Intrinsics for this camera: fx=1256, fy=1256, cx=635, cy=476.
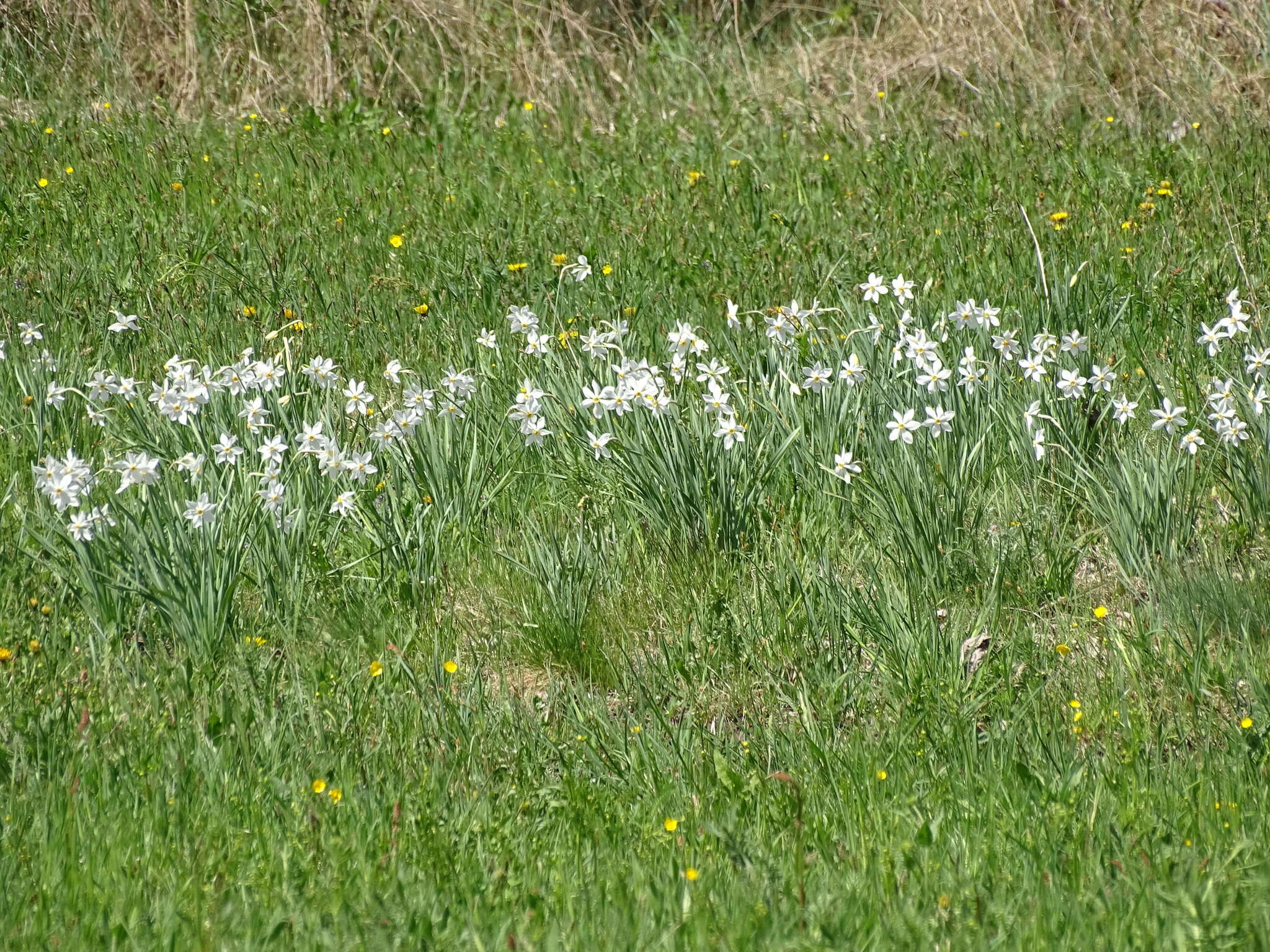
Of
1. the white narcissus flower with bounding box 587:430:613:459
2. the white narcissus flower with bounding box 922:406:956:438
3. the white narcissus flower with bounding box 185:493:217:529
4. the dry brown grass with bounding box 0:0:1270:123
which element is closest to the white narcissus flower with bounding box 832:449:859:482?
the white narcissus flower with bounding box 922:406:956:438

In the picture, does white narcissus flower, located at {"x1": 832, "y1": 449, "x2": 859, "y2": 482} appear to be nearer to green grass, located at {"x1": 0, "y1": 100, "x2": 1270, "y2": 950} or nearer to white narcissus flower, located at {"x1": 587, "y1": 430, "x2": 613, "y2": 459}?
green grass, located at {"x1": 0, "y1": 100, "x2": 1270, "y2": 950}

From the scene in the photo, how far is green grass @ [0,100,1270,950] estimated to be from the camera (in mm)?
2168

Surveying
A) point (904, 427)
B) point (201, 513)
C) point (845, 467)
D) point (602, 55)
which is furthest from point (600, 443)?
point (602, 55)

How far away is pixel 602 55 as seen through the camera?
26.3ft

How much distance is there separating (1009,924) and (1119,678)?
877mm

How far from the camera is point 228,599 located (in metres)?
2.95

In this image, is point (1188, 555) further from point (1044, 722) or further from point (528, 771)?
point (528, 771)

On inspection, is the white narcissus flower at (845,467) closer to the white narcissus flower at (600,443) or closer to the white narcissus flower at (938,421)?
the white narcissus flower at (938,421)

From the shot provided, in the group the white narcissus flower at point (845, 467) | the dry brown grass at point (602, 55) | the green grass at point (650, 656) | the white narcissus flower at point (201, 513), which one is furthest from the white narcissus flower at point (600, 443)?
the dry brown grass at point (602, 55)

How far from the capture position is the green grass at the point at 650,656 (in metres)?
2.17

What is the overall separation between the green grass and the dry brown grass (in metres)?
2.53

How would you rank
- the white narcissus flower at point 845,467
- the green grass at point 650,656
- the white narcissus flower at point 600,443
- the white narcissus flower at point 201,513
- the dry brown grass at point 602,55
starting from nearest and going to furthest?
the green grass at point 650,656 < the white narcissus flower at point 201,513 < the white narcissus flower at point 845,467 < the white narcissus flower at point 600,443 < the dry brown grass at point 602,55

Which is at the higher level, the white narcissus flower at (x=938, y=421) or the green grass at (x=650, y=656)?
the white narcissus flower at (x=938, y=421)

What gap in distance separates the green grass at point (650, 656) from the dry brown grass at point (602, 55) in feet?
8.30
